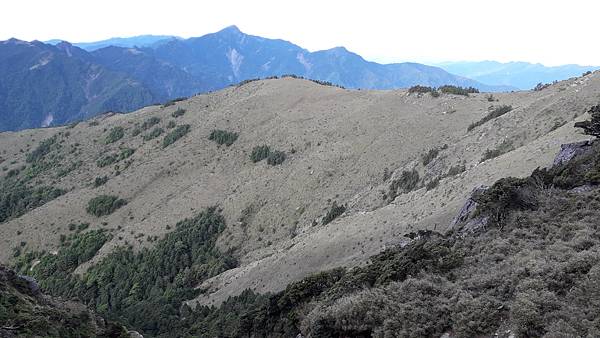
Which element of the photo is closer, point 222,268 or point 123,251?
point 222,268

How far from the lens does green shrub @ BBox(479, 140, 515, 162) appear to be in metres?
37.0

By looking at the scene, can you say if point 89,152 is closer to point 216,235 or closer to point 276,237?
point 216,235

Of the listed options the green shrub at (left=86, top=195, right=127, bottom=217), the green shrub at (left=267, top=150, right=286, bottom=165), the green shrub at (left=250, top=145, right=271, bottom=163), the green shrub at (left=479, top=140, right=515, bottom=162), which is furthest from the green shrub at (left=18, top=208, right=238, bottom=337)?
the green shrub at (left=479, top=140, right=515, bottom=162)

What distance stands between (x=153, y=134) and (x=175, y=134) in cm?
775

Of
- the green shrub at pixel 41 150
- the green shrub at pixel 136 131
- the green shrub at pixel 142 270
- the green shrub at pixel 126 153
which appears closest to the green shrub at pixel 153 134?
the green shrub at pixel 136 131

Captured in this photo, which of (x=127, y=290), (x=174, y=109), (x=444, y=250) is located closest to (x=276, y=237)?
(x=127, y=290)

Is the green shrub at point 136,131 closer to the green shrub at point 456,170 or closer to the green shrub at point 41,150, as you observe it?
the green shrub at point 41,150

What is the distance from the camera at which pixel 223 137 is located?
74.5 m

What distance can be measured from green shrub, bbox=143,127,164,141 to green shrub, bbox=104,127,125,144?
8.08 metres

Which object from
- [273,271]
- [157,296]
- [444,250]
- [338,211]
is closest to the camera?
[444,250]

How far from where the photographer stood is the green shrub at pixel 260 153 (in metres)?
65.1

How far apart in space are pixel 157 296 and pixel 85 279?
14.0m

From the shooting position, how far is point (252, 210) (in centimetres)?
5522

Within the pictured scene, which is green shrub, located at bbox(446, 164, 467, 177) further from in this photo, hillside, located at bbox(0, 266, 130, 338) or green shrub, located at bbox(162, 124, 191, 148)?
green shrub, located at bbox(162, 124, 191, 148)
